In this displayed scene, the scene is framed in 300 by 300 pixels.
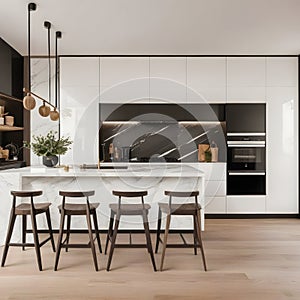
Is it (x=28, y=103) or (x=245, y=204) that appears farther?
(x=245, y=204)

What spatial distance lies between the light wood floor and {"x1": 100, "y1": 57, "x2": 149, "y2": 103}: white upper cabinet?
100 inches

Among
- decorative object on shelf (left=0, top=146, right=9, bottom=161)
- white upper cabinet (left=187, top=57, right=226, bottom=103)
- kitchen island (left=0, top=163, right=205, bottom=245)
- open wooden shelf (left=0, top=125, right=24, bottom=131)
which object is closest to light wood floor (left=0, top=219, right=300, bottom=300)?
kitchen island (left=0, top=163, right=205, bottom=245)

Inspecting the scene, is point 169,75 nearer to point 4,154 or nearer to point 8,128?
point 8,128

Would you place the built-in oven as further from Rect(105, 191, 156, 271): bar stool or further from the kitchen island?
Rect(105, 191, 156, 271): bar stool

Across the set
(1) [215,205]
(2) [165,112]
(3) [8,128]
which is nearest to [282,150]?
(1) [215,205]

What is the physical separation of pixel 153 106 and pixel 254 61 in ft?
5.76

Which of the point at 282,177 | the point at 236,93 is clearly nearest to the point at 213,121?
the point at 236,93

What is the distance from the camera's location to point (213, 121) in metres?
6.84

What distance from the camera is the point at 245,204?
6.74 m

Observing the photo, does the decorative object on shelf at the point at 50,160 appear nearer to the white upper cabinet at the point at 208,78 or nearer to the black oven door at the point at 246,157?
the white upper cabinet at the point at 208,78

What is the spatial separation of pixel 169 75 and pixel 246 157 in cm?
179

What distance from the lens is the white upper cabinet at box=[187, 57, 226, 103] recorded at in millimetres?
6742

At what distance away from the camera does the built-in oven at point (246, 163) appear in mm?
6711

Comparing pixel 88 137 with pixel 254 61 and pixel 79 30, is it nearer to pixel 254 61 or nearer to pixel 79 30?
pixel 79 30
